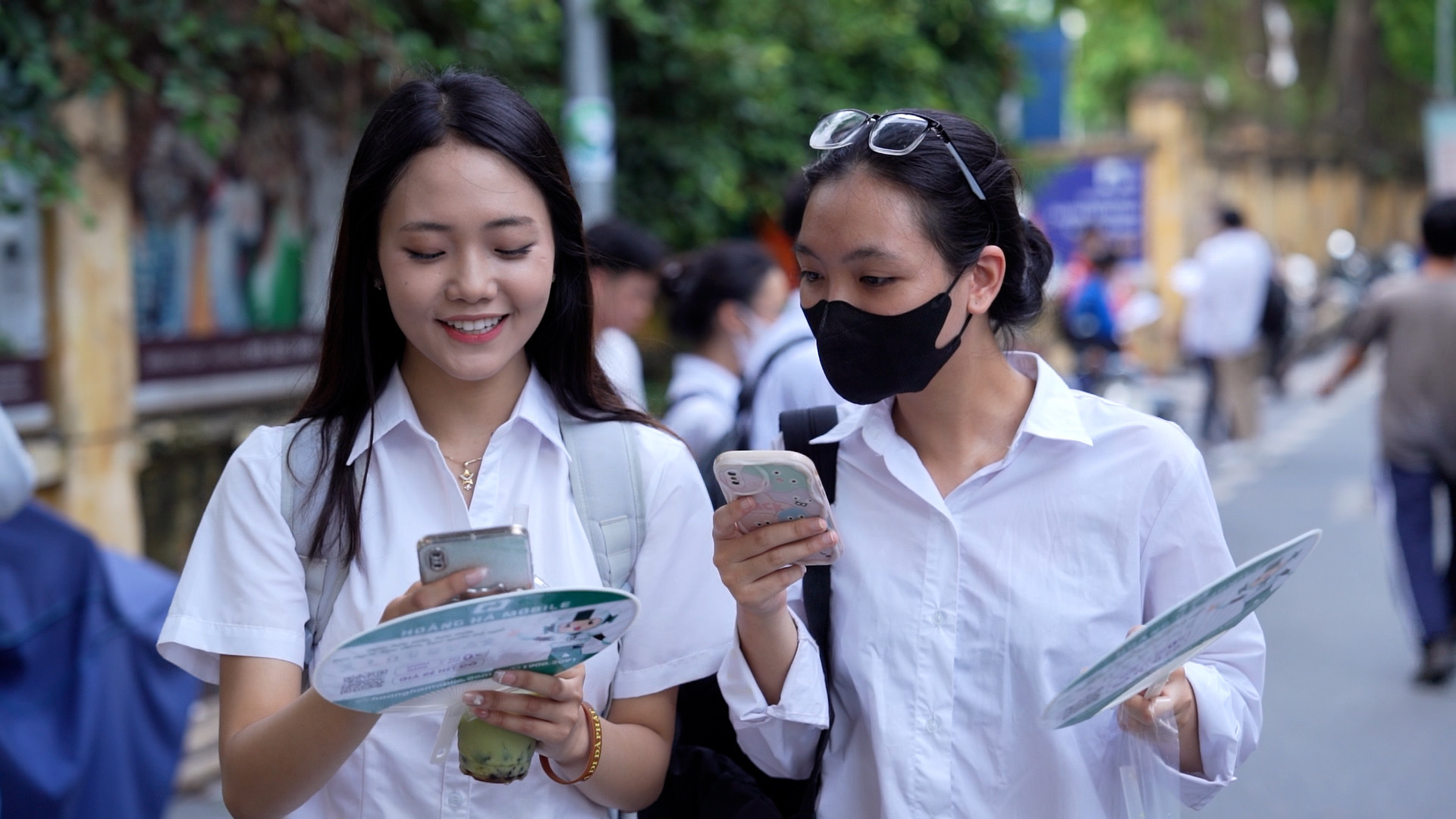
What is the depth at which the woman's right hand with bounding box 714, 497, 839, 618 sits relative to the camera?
178cm

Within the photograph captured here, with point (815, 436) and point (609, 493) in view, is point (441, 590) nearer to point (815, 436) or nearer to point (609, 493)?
point (609, 493)

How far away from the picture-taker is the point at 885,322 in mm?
Result: 2043

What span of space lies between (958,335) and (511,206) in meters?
0.68

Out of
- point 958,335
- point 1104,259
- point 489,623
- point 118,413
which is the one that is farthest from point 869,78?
point 489,623

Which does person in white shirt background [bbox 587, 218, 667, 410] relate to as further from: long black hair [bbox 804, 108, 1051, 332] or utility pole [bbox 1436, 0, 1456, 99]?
utility pole [bbox 1436, 0, 1456, 99]

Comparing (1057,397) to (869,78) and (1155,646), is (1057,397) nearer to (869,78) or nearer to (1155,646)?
(1155,646)

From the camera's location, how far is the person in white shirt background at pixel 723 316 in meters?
4.93

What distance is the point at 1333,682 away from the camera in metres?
6.20

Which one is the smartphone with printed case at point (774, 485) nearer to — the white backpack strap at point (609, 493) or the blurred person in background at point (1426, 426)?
the white backpack strap at point (609, 493)

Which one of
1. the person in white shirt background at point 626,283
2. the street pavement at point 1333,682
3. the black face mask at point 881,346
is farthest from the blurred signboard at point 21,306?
the black face mask at point 881,346

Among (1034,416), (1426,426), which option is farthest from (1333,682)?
(1034,416)

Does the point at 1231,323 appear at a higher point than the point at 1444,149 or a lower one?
lower

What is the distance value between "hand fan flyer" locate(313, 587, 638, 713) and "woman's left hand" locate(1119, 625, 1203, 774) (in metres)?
0.71

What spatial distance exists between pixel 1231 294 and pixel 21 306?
9100 millimetres
